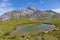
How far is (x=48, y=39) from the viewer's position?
34.3 metres

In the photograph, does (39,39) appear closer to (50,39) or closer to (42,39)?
(42,39)

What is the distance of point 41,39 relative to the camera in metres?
33.7

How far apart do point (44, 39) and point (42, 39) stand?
1.71 ft

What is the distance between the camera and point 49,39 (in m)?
34.8

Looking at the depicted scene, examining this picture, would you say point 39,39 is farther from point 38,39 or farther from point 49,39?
point 49,39

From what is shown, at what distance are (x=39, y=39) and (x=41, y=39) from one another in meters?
0.83

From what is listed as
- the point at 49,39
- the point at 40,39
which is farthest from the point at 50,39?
the point at 40,39

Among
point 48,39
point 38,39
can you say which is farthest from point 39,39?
point 48,39

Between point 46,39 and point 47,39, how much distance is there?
24cm

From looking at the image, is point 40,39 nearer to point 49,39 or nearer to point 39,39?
point 39,39

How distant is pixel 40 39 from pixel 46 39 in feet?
4.60

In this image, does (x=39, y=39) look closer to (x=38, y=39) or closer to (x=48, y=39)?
(x=38, y=39)

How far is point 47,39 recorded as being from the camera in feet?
111

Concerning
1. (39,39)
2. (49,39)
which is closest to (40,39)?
(39,39)
